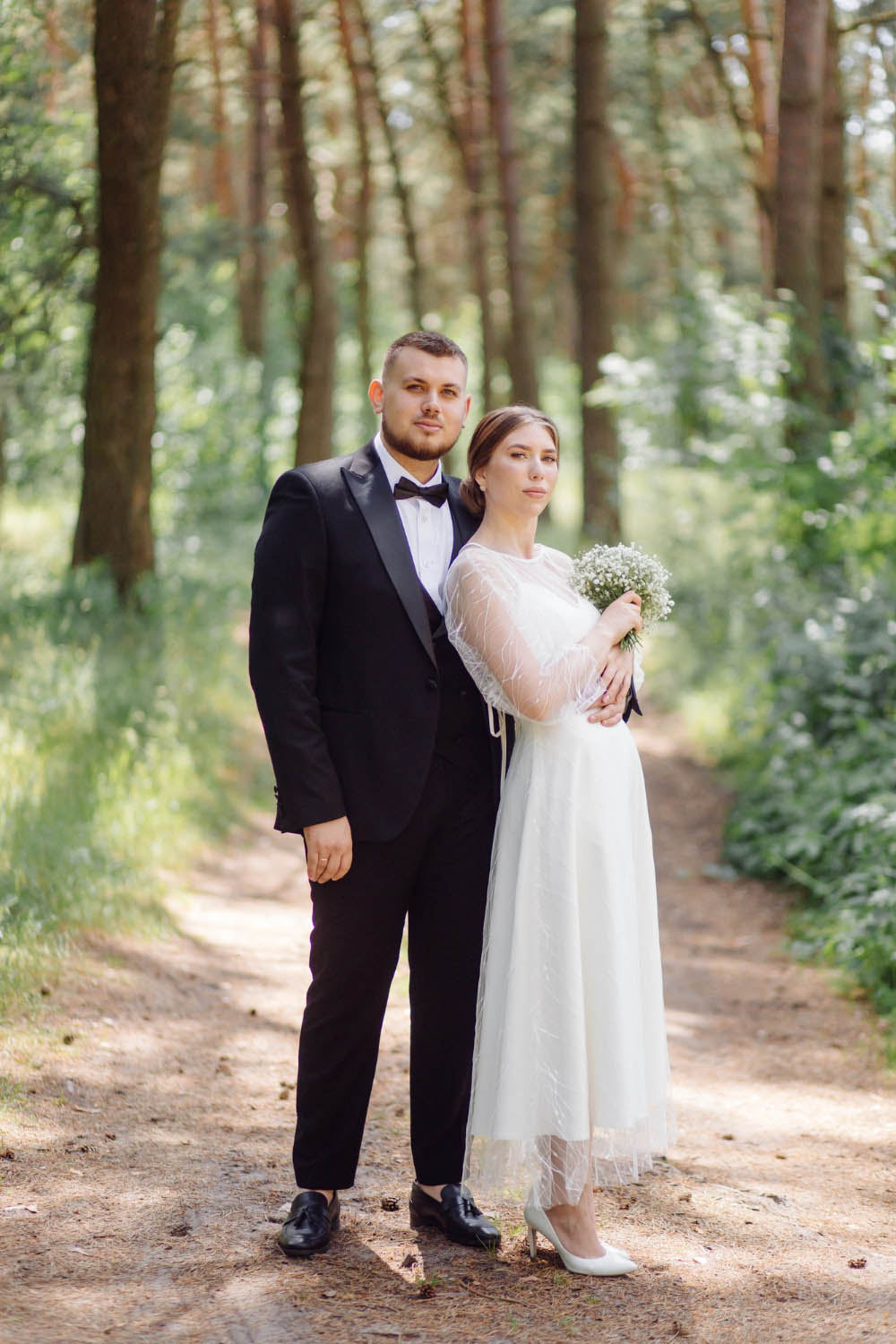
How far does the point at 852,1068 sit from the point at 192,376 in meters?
15.6

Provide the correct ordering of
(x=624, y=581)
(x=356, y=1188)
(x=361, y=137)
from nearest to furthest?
(x=624, y=581), (x=356, y=1188), (x=361, y=137)

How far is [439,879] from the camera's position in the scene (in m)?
3.67

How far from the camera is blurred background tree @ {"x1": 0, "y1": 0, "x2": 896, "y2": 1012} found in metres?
8.12

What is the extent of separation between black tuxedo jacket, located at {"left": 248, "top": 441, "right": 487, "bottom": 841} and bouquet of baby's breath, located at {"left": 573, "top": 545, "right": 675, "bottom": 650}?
485mm

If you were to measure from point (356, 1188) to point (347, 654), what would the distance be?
1.74 meters

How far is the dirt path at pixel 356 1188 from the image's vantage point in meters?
3.29

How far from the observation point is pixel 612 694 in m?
3.54

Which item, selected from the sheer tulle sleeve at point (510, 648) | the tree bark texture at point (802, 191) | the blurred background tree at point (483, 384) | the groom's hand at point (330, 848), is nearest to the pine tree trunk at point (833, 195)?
the blurred background tree at point (483, 384)

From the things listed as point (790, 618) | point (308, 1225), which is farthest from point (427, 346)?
point (790, 618)

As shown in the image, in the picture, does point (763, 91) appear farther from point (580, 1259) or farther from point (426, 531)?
point (580, 1259)

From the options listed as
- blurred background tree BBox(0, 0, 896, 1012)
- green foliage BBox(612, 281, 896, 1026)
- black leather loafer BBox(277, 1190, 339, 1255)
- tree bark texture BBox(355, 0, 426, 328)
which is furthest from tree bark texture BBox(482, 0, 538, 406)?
black leather loafer BBox(277, 1190, 339, 1255)

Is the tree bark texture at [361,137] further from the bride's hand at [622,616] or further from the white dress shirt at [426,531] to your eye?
the bride's hand at [622,616]

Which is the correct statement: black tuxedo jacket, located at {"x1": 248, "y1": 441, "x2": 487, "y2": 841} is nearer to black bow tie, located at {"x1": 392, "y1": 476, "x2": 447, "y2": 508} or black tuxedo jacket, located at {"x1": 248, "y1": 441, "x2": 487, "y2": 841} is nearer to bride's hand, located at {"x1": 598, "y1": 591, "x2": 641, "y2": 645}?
black bow tie, located at {"x1": 392, "y1": 476, "x2": 447, "y2": 508}

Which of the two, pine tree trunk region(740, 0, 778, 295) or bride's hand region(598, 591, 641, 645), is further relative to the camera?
pine tree trunk region(740, 0, 778, 295)
